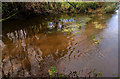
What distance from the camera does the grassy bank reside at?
8013mm

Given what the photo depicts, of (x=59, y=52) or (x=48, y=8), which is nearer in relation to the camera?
(x=59, y=52)

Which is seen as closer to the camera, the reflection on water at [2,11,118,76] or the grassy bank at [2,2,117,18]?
the reflection on water at [2,11,118,76]

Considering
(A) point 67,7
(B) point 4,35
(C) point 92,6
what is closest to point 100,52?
(B) point 4,35

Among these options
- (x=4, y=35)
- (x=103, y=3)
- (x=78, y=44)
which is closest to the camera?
(x=78, y=44)

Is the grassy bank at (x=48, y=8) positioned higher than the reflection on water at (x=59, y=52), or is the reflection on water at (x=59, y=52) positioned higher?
the grassy bank at (x=48, y=8)

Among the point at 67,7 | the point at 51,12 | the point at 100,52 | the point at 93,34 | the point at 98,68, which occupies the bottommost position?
the point at 98,68

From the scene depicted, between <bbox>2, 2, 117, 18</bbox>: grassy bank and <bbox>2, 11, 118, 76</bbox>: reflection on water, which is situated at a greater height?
<bbox>2, 2, 117, 18</bbox>: grassy bank

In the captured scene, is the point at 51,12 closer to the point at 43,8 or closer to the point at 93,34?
the point at 43,8

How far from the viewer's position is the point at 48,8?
1032 centimetres

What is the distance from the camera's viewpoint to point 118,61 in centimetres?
361

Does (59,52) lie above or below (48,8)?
below

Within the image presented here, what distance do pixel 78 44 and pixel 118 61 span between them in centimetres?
185

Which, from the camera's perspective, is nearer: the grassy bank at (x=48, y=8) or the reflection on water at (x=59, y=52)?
Result: the reflection on water at (x=59, y=52)

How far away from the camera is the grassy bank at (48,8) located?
26.3 ft
